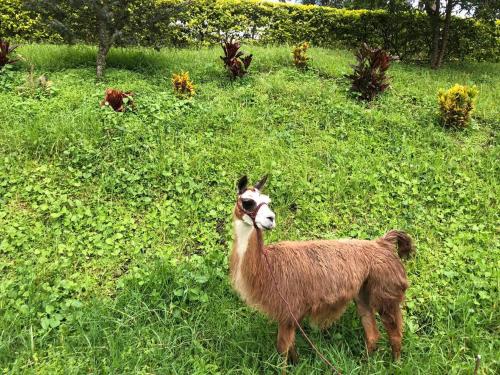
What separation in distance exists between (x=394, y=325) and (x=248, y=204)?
1676 millimetres

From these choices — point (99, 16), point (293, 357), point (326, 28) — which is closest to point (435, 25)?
point (326, 28)

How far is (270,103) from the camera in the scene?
7277 mm

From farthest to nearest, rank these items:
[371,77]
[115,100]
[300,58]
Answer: [300,58] → [371,77] → [115,100]

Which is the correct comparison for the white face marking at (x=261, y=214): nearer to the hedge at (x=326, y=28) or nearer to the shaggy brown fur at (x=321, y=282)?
the shaggy brown fur at (x=321, y=282)

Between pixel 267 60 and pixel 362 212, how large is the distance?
537cm

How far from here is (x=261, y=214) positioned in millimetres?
2893

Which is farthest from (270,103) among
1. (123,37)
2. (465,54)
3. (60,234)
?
(465,54)

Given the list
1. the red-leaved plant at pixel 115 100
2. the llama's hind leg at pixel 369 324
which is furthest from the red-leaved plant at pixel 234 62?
the llama's hind leg at pixel 369 324

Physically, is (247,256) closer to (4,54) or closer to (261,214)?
(261,214)

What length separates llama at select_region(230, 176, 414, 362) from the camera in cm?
313

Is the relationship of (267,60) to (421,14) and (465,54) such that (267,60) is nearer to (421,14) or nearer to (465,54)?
(421,14)

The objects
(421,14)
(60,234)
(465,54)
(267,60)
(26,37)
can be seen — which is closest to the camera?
(60,234)

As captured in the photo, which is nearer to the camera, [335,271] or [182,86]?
[335,271]

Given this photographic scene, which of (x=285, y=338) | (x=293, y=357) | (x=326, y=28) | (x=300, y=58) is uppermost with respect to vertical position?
(x=326, y=28)
